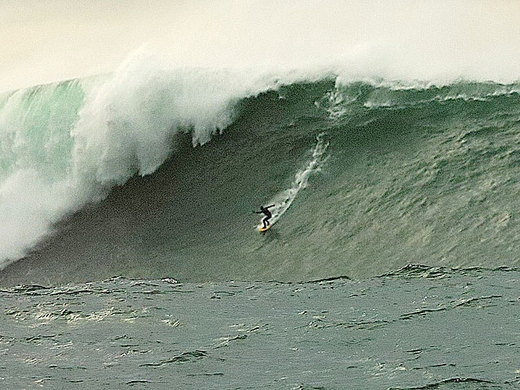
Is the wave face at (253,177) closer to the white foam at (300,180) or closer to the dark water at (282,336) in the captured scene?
the white foam at (300,180)

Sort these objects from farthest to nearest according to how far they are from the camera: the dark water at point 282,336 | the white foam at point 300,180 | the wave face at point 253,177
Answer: the white foam at point 300,180, the wave face at point 253,177, the dark water at point 282,336

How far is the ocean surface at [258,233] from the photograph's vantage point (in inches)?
300

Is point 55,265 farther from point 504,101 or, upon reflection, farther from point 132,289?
point 504,101

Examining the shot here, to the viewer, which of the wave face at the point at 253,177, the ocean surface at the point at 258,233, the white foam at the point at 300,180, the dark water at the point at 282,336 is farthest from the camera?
the white foam at the point at 300,180

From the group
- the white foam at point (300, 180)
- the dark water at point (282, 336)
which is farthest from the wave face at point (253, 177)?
the dark water at point (282, 336)

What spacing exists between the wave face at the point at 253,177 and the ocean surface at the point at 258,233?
0.11 feet

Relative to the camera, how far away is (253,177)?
14.8 m

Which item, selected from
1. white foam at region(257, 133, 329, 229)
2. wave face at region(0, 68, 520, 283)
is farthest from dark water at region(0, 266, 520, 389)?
white foam at region(257, 133, 329, 229)

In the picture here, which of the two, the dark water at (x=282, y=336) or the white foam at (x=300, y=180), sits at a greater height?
the white foam at (x=300, y=180)

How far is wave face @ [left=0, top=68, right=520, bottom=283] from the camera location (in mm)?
12672

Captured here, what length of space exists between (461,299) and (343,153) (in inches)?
221

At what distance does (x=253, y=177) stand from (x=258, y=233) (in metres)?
1.50

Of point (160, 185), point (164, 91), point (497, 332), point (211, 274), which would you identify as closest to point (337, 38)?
point (164, 91)

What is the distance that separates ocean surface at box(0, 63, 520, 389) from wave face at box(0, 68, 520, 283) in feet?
0.11
